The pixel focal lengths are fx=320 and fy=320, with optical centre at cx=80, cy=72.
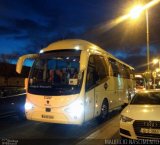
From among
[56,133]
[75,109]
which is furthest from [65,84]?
[56,133]

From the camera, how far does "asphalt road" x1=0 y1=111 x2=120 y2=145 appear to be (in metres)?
9.82

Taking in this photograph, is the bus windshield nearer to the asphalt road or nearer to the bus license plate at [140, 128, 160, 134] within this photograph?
the asphalt road

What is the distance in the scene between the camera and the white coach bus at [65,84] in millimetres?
11180

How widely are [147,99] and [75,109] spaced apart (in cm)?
249

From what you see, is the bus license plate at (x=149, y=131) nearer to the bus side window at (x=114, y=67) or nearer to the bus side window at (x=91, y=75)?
the bus side window at (x=91, y=75)

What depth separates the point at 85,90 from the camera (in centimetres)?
1149

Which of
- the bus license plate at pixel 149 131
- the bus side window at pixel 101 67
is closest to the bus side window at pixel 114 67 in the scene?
the bus side window at pixel 101 67

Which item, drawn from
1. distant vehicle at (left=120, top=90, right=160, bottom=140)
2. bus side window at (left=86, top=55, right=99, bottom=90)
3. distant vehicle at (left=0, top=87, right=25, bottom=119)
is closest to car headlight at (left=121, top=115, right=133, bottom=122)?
distant vehicle at (left=120, top=90, right=160, bottom=140)

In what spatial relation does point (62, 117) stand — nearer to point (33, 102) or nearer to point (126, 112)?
point (33, 102)

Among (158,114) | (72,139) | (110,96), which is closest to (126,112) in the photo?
(158,114)

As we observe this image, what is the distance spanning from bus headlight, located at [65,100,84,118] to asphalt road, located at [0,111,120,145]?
74 centimetres

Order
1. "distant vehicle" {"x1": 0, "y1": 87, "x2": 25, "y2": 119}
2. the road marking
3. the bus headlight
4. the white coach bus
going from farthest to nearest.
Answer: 1. "distant vehicle" {"x1": 0, "y1": 87, "x2": 25, "y2": 119}
2. the white coach bus
3. the bus headlight
4. the road marking

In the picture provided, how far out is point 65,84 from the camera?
11375 mm

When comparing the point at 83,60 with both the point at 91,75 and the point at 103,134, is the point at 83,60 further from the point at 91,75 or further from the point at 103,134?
the point at 103,134
